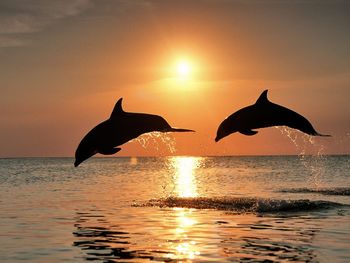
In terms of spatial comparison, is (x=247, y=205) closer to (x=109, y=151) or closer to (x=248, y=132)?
(x=248, y=132)

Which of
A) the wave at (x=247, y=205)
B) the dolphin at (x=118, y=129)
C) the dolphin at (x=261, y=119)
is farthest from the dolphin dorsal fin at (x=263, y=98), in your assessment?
the wave at (x=247, y=205)

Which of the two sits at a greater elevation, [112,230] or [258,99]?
[258,99]

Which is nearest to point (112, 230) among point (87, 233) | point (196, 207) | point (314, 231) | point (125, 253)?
point (87, 233)

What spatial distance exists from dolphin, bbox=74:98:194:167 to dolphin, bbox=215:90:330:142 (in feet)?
6.71

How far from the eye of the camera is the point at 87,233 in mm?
23016

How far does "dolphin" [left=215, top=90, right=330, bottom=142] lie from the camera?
18.5 m

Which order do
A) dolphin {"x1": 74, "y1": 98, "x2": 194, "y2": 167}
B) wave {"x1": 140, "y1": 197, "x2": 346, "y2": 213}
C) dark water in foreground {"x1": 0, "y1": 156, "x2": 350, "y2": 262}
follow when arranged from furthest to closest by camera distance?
wave {"x1": 140, "y1": 197, "x2": 346, "y2": 213}
dark water in foreground {"x1": 0, "y1": 156, "x2": 350, "y2": 262}
dolphin {"x1": 74, "y1": 98, "x2": 194, "y2": 167}

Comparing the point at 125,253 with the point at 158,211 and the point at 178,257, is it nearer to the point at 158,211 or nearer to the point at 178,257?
the point at 178,257

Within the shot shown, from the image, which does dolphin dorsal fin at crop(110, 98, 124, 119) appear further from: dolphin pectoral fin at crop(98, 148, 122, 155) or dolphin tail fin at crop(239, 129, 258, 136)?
dolphin tail fin at crop(239, 129, 258, 136)

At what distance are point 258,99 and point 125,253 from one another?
611 cm

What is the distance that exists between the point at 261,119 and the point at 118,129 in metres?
4.47

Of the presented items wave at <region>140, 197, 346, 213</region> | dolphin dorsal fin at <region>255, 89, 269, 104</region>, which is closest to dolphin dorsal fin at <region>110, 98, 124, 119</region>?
dolphin dorsal fin at <region>255, 89, 269, 104</region>

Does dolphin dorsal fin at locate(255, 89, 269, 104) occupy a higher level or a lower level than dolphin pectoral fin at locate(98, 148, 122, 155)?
higher

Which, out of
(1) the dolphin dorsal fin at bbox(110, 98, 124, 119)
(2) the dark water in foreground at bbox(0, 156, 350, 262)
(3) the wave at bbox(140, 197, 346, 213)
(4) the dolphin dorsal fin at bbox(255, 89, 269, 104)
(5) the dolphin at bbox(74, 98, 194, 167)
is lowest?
(2) the dark water in foreground at bbox(0, 156, 350, 262)
